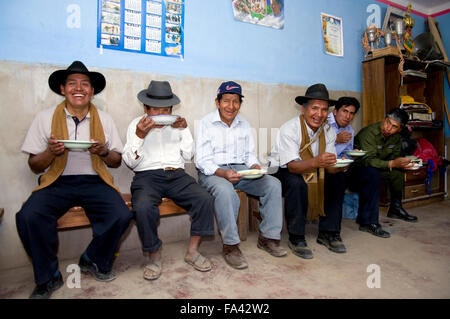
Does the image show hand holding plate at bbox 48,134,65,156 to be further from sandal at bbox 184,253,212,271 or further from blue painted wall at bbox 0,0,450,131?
sandal at bbox 184,253,212,271

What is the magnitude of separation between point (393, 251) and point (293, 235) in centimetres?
86

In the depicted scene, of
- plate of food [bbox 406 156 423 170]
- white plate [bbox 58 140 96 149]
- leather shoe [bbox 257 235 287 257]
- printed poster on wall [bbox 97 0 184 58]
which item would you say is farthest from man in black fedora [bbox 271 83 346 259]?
white plate [bbox 58 140 96 149]

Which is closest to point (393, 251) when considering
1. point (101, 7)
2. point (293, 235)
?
point (293, 235)

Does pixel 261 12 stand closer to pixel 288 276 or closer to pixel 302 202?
pixel 302 202

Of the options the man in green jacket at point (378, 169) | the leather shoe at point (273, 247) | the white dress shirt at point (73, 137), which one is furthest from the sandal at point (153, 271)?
the man in green jacket at point (378, 169)

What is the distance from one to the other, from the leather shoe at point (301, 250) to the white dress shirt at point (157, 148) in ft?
3.83

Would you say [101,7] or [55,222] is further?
[101,7]

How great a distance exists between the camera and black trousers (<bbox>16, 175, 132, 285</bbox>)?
5.51ft

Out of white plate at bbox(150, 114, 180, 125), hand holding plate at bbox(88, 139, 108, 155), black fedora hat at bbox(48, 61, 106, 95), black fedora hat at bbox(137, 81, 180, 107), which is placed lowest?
hand holding plate at bbox(88, 139, 108, 155)

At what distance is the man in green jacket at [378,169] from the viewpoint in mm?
2896

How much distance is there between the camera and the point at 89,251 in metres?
1.95

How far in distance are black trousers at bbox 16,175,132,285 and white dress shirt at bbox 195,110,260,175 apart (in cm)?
76

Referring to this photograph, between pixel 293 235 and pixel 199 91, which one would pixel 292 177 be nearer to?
pixel 293 235

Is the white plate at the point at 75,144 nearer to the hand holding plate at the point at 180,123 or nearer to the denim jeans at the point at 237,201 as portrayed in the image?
the hand holding plate at the point at 180,123
